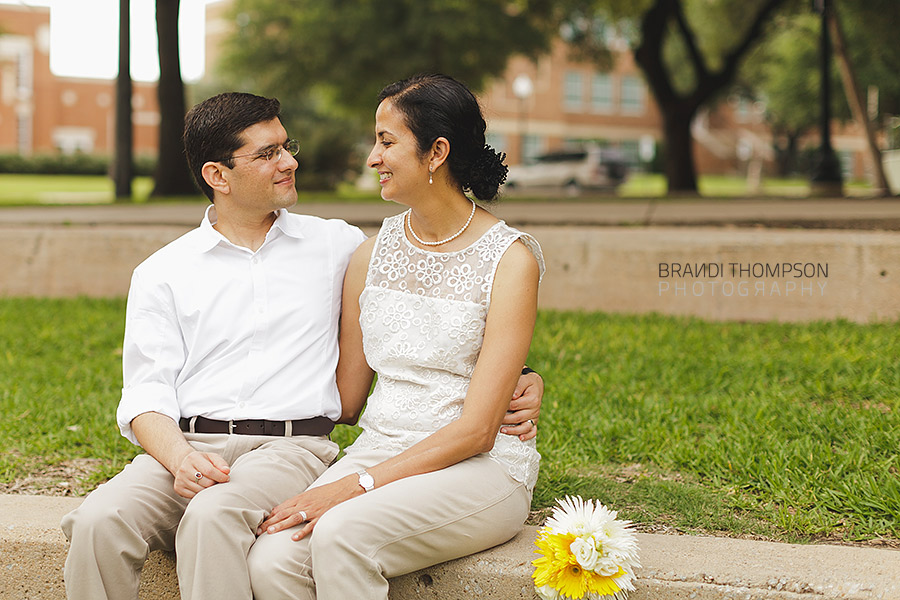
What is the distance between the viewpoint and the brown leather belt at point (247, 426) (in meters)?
3.13

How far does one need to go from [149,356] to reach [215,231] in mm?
467

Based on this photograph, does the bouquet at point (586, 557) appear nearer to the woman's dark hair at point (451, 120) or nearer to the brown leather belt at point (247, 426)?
the brown leather belt at point (247, 426)

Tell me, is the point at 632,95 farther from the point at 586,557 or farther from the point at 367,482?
the point at 586,557

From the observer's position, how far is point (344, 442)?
13.7ft

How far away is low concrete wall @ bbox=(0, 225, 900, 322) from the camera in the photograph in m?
6.34

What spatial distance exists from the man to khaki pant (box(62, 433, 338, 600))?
1 cm

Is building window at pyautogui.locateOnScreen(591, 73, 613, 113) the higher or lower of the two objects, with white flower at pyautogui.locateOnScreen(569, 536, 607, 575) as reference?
higher

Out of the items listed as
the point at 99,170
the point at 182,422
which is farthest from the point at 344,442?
the point at 99,170

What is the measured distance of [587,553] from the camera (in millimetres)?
2539

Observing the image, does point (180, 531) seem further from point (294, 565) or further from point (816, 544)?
point (816, 544)

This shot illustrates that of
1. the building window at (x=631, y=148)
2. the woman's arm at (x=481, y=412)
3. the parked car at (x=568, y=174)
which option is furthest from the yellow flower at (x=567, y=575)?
the building window at (x=631, y=148)

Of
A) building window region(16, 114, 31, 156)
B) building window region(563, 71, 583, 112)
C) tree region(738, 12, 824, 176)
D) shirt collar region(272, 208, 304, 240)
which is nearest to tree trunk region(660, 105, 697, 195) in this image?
tree region(738, 12, 824, 176)

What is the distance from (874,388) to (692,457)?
131 cm
